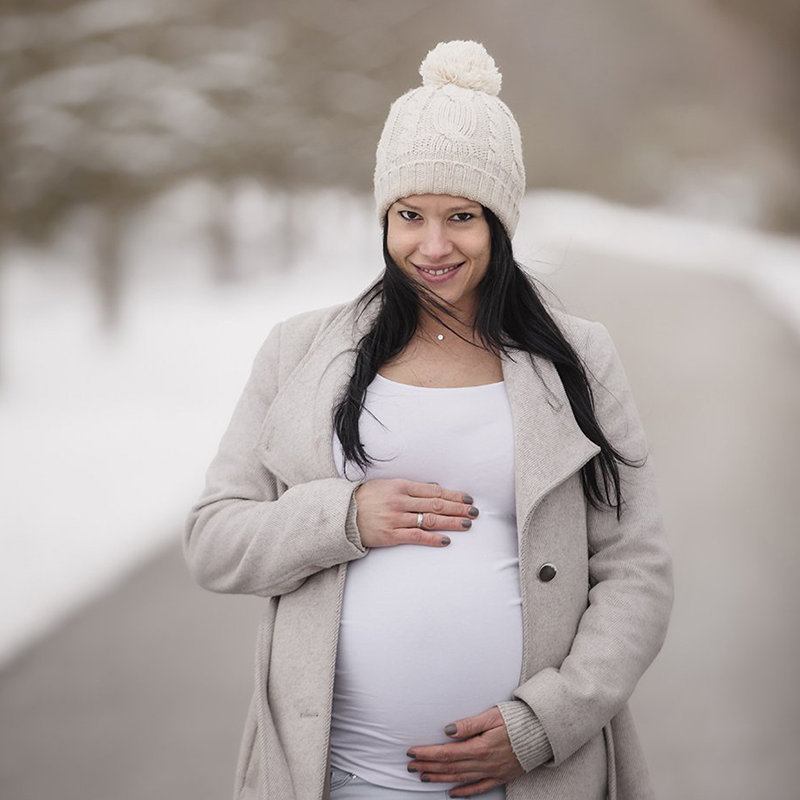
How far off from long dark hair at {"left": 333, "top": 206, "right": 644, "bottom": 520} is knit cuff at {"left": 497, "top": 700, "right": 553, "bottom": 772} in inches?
11.4

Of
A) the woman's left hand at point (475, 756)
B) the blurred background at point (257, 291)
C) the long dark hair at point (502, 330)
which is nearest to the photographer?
the woman's left hand at point (475, 756)

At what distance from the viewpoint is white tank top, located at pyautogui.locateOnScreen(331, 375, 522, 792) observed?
1247 mm

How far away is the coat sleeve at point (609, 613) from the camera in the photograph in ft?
4.00

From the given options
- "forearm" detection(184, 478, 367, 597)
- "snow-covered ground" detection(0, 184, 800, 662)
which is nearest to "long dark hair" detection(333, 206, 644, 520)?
"forearm" detection(184, 478, 367, 597)

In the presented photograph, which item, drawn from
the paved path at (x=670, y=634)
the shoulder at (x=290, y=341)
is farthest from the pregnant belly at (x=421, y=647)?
the paved path at (x=670, y=634)

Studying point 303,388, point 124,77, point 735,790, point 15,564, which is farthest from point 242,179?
point 735,790

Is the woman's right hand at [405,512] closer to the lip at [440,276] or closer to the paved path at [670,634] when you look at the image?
the lip at [440,276]

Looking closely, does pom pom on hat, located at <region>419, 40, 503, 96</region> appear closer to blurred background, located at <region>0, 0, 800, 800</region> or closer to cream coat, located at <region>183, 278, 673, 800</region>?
cream coat, located at <region>183, 278, 673, 800</region>

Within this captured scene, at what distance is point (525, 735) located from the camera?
3.99ft

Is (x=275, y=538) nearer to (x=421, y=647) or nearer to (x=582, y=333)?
(x=421, y=647)

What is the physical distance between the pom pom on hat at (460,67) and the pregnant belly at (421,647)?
0.61 metres

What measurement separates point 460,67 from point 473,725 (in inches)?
33.2

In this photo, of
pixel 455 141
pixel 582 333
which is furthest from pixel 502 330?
pixel 455 141

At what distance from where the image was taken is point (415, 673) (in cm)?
125
